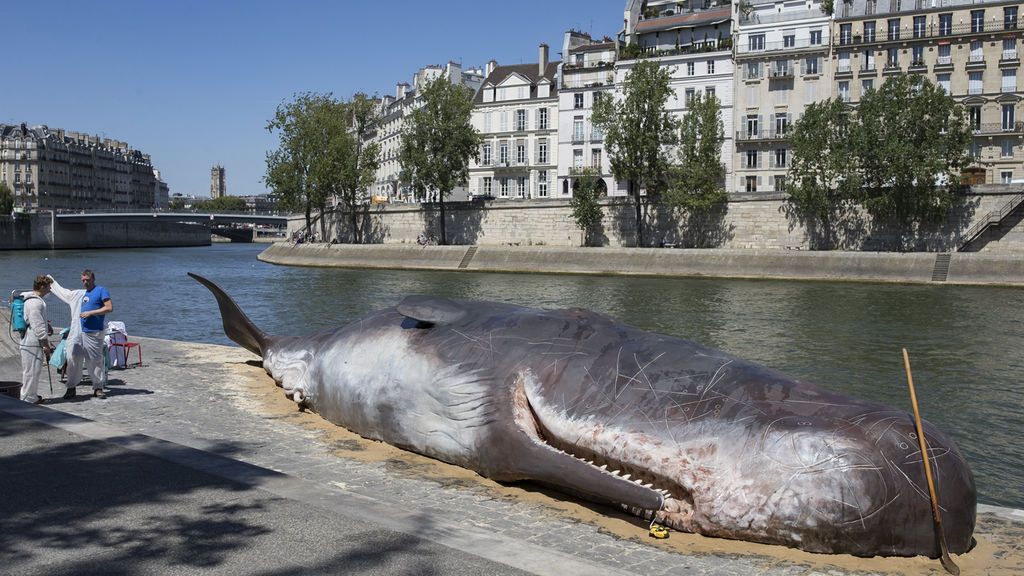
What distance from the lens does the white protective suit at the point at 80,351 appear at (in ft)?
43.2

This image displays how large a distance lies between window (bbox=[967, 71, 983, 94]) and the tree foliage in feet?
19.9

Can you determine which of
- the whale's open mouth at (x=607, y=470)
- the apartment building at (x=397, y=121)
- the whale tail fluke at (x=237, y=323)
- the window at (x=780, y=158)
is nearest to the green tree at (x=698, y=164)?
the window at (x=780, y=158)

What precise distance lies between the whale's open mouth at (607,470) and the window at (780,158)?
7140 cm

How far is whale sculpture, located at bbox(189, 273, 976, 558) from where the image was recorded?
23.3 ft

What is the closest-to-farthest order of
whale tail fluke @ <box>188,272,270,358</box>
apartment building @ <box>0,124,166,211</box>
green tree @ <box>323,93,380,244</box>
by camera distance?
whale tail fluke @ <box>188,272,270,358</box> → green tree @ <box>323,93,380,244</box> → apartment building @ <box>0,124,166,211</box>

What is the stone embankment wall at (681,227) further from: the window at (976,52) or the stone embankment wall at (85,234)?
the stone embankment wall at (85,234)

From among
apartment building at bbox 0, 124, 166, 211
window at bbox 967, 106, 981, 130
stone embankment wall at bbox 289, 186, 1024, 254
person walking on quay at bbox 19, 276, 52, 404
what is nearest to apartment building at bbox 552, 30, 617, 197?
stone embankment wall at bbox 289, 186, 1024, 254

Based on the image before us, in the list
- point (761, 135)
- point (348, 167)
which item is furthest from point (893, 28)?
point (348, 167)

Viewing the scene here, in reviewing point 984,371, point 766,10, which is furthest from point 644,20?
point 984,371

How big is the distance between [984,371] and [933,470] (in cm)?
1712

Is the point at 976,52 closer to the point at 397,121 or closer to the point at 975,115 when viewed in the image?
the point at 975,115

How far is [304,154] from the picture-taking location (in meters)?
94.2

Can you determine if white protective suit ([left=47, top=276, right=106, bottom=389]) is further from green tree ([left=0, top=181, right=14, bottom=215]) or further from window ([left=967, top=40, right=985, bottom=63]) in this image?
green tree ([left=0, top=181, right=14, bottom=215])

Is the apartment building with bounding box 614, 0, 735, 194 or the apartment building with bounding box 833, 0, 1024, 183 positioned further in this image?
the apartment building with bounding box 614, 0, 735, 194
